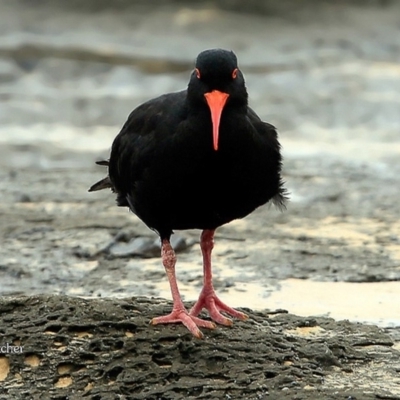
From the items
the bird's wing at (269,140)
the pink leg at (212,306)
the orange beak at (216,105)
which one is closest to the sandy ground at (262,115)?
the pink leg at (212,306)

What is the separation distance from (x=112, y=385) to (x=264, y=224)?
4273mm

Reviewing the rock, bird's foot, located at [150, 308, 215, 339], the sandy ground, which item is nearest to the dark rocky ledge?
bird's foot, located at [150, 308, 215, 339]

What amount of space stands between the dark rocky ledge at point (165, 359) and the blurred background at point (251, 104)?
1100 millimetres

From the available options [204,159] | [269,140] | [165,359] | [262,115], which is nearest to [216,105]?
[204,159]

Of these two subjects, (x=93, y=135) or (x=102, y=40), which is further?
(x=102, y=40)

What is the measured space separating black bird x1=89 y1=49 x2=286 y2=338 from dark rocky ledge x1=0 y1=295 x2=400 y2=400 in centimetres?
23

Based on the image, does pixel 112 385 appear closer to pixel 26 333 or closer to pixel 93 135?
pixel 26 333

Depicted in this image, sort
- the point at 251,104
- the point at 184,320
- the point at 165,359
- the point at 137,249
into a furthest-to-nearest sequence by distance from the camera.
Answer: the point at 251,104
the point at 137,249
the point at 184,320
the point at 165,359

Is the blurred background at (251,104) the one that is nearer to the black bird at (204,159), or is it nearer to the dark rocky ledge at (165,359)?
the dark rocky ledge at (165,359)

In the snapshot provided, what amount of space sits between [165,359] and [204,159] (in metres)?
1.08

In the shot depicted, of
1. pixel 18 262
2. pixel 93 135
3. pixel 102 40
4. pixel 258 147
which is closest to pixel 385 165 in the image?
pixel 93 135

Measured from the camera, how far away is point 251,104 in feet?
52.0

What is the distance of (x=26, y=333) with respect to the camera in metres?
5.66

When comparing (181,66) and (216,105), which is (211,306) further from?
(181,66)
